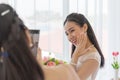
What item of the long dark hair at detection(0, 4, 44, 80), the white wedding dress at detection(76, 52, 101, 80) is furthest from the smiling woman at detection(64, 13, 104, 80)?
the long dark hair at detection(0, 4, 44, 80)

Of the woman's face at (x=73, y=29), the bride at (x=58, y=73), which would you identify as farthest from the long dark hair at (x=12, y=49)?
the woman's face at (x=73, y=29)

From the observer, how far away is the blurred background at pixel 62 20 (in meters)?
2.37

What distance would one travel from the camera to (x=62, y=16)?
254 cm

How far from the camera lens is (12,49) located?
715mm

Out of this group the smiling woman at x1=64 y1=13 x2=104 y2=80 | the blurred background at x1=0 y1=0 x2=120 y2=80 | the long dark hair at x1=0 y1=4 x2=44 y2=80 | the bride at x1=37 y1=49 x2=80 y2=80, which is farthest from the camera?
the blurred background at x1=0 y1=0 x2=120 y2=80

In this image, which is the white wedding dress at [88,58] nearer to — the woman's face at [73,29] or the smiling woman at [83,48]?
the smiling woman at [83,48]

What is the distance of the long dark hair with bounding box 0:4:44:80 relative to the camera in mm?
710

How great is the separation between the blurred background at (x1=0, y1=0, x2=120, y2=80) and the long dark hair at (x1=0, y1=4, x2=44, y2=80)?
5.06ft

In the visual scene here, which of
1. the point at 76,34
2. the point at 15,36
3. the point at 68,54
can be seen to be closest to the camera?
the point at 15,36

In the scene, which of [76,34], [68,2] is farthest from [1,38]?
[68,2]

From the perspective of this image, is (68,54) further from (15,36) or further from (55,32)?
(15,36)

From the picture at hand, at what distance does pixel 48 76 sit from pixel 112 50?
212 cm

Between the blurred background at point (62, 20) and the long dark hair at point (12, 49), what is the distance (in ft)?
5.06

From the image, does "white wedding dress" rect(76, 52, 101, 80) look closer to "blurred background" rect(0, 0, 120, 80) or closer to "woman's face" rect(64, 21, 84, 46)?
"woman's face" rect(64, 21, 84, 46)
